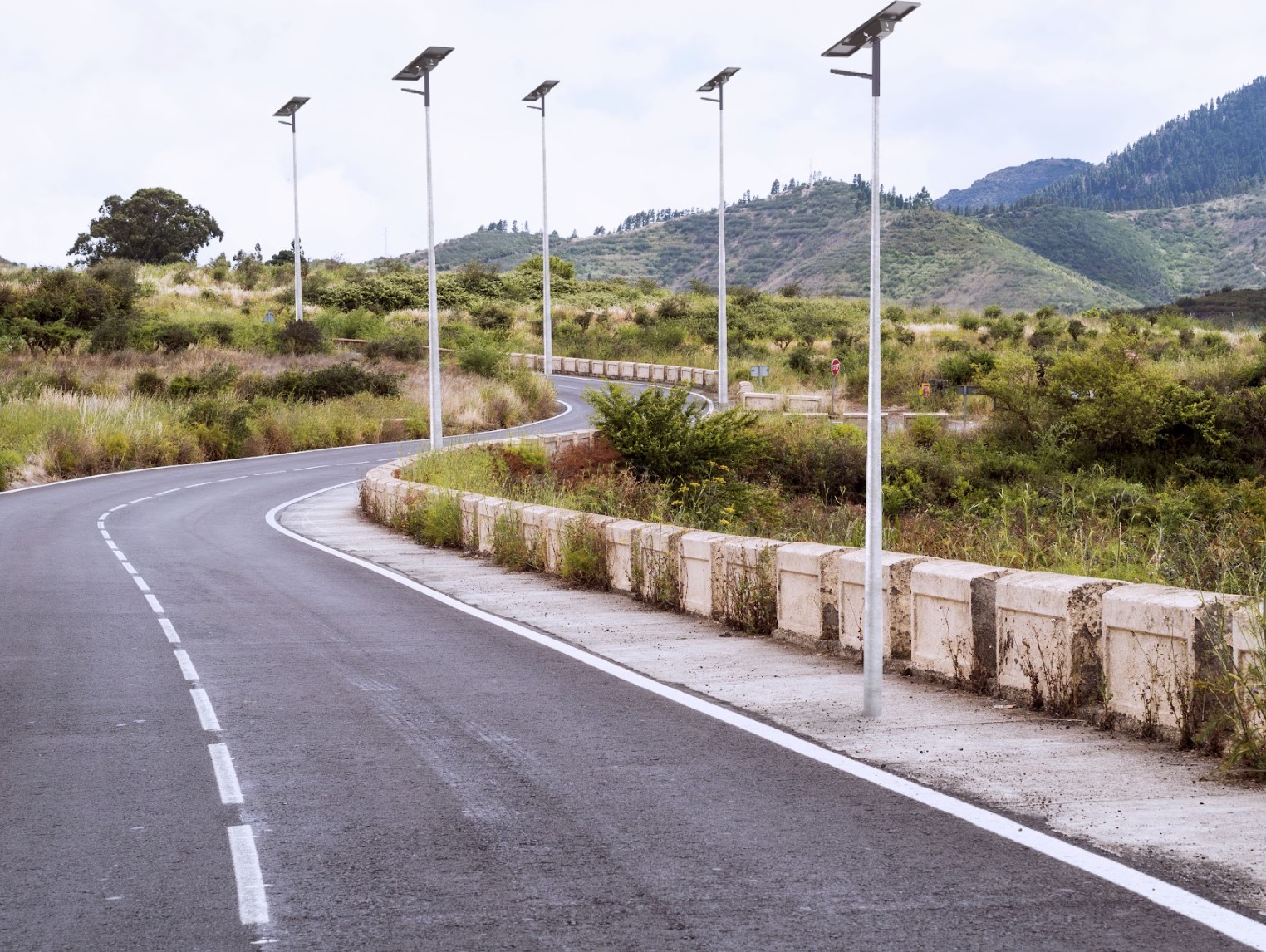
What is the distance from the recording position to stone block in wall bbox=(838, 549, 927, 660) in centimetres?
1035

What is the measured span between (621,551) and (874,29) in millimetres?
7590

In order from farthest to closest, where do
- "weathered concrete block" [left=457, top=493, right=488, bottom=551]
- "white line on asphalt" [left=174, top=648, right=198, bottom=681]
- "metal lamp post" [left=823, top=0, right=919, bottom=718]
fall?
"weathered concrete block" [left=457, top=493, right=488, bottom=551] < "white line on asphalt" [left=174, top=648, right=198, bottom=681] < "metal lamp post" [left=823, top=0, right=919, bottom=718]

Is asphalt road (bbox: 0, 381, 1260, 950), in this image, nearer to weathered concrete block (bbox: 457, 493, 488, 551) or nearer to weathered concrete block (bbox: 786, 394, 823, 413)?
weathered concrete block (bbox: 457, 493, 488, 551)

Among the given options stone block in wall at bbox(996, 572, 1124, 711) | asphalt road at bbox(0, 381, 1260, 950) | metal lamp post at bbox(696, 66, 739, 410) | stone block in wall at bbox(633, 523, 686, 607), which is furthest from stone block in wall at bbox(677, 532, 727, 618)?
metal lamp post at bbox(696, 66, 739, 410)

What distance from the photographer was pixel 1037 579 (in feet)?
29.7

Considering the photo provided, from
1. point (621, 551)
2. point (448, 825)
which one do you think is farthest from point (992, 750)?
point (621, 551)

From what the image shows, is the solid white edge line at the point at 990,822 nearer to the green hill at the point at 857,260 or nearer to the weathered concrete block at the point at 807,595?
the weathered concrete block at the point at 807,595

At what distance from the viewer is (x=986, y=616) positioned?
30.9ft

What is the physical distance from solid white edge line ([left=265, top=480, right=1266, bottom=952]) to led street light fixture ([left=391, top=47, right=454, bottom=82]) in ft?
65.0

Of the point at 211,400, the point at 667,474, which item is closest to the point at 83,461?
the point at 211,400

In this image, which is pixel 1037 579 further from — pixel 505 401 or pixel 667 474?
pixel 505 401

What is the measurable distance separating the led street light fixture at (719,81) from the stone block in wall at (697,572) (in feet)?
116

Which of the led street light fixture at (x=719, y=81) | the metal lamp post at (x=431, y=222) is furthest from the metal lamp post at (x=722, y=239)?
the metal lamp post at (x=431, y=222)

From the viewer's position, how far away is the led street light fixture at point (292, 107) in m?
53.6
